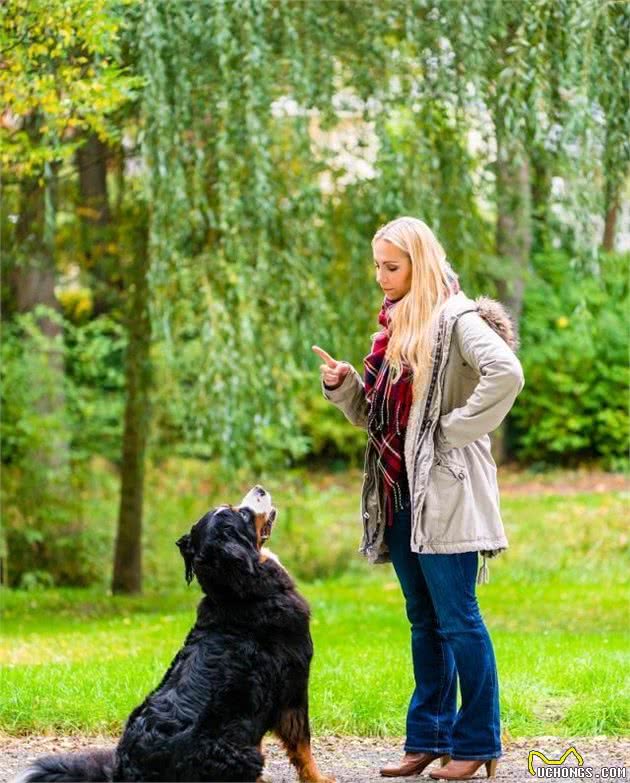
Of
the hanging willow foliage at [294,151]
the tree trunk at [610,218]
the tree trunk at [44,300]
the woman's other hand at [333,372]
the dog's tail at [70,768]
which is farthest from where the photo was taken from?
the tree trunk at [44,300]

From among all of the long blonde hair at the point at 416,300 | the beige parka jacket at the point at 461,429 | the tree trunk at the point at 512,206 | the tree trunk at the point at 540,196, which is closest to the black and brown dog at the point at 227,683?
the beige parka jacket at the point at 461,429

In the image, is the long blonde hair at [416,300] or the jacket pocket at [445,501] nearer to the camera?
the jacket pocket at [445,501]

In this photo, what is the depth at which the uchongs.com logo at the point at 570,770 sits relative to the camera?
4.67 metres

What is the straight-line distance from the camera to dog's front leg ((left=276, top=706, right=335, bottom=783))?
442 centimetres

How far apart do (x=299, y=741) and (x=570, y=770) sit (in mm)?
1085

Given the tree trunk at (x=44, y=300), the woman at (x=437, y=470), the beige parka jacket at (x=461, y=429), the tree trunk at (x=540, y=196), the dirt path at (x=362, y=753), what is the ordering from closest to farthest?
the beige parka jacket at (x=461, y=429) < the woman at (x=437, y=470) < the dirt path at (x=362, y=753) < the tree trunk at (x=540, y=196) < the tree trunk at (x=44, y=300)

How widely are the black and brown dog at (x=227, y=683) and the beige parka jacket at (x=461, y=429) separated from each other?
21.9 inches

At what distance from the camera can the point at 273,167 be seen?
8.58m

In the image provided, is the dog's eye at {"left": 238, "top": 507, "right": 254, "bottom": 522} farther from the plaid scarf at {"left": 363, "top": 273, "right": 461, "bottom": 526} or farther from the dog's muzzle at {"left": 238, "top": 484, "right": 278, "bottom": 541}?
the plaid scarf at {"left": 363, "top": 273, "right": 461, "bottom": 526}

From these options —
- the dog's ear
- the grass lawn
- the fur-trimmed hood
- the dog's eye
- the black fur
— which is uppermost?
the fur-trimmed hood

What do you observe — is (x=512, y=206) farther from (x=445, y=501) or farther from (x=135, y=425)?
(x=445, y=501)

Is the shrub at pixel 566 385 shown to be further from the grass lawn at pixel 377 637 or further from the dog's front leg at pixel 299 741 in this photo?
the dog's front leg at pixel 299 741

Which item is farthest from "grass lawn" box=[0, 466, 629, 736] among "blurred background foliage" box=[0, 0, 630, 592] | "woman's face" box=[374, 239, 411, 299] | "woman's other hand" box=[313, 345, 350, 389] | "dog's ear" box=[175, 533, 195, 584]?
"woman's face" box=[374, 239, 411, 299]

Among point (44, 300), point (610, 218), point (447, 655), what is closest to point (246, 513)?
point (447, 655)
